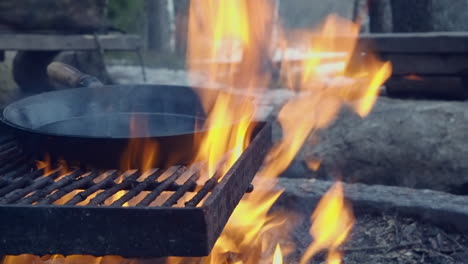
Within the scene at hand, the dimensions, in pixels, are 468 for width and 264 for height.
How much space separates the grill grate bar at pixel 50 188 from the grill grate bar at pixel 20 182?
0.31 feet

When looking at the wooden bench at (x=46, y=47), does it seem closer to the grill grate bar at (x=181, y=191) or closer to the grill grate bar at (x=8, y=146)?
the grill grate bar at (x=8, y=146)

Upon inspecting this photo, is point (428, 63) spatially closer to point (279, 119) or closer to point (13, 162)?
point (279, 119)

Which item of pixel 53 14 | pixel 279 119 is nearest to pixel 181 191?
pixel 279 119

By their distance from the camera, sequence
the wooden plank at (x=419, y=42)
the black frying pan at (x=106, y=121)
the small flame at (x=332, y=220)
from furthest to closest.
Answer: the wooden plank at (x=419, y=42) → the small flame at (x=332, y=220) → the black frying pan at (x=106, y=121)

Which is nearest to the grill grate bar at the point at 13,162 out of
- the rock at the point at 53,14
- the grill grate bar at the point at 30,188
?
the grill grate bar at the point at 30,188

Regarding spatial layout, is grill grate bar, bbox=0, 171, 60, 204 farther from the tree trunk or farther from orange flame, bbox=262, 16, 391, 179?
the tree trunk

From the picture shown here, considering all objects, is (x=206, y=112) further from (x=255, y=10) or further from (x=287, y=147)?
(x=255, y=10)

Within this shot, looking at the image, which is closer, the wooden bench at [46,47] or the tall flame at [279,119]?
the tall flame at [279,119]

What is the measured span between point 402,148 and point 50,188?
250cm

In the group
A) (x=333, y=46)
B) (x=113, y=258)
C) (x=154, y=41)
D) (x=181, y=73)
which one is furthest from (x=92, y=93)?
(x=154, y=41)

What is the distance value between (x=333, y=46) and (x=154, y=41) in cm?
951

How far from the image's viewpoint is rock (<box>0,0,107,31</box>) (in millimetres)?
5418

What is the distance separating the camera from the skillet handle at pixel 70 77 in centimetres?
285

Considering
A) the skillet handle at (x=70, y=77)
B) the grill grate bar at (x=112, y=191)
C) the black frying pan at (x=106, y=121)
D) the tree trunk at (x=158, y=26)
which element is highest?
the skillet handle at (x=70, y=77)
